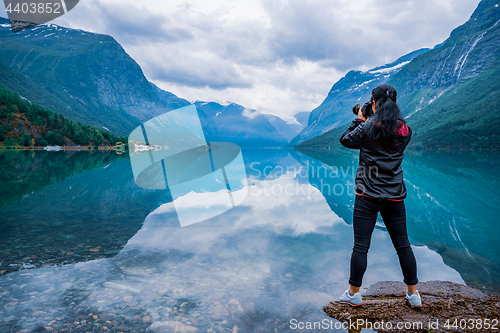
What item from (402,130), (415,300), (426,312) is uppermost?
(402,130)

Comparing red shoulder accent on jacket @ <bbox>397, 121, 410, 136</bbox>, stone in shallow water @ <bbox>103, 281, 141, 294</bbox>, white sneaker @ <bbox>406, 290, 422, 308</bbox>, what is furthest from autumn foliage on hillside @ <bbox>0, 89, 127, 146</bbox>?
white sneaker @ <bbox>406, 290, 422, 308</bbox>

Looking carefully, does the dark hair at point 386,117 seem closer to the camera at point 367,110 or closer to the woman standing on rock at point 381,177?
the woman standing on rock at point 381,177

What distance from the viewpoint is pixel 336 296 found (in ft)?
14.6

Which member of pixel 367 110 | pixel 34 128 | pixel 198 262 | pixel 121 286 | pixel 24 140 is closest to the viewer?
pixel 367 110

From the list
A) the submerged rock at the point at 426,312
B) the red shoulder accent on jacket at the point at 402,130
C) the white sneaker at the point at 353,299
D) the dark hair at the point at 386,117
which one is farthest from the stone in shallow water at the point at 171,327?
the red shoulder accent on jacket at the point at 402,130

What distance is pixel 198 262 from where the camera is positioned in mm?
5816

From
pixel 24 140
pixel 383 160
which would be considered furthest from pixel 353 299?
pixel 24 140

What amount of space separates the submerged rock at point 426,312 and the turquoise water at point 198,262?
0.48 m

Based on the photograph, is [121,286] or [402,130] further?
[121,286]

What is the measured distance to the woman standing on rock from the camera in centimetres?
365

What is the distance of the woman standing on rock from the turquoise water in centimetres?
117

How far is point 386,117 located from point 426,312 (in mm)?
2895

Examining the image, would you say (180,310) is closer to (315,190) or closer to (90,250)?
(90,250)

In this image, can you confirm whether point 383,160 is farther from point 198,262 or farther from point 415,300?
point 198,262
